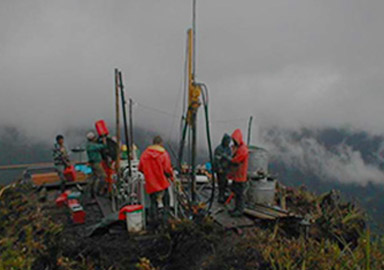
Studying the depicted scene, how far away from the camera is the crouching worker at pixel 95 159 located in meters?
8.71

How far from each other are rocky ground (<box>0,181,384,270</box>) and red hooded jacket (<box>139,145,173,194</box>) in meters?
0.98

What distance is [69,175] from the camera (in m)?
10.5

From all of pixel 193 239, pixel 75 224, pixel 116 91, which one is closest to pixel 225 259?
pixel 193 239

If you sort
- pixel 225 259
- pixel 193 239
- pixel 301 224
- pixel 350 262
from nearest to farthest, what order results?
pixel 350 262, pixel 225 259, pixel 193 239, pixel 301 224

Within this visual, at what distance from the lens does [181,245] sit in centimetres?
609

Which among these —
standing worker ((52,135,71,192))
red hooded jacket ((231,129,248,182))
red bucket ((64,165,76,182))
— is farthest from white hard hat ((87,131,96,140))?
red hooded jacket ((231,129,248,182))

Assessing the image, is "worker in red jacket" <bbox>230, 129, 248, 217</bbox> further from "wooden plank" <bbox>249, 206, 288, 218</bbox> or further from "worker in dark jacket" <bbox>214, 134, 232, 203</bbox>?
"wooden plank" <bbox>249, 206, 288, 218</bbox>

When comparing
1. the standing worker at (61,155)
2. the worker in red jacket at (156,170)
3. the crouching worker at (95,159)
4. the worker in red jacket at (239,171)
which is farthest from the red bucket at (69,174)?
the worker in red jacket at (239,171)

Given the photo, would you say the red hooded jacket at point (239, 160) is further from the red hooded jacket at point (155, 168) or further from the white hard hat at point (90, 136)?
the white hard hat at point (90, 136)

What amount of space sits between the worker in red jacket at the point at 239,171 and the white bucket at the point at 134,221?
91.5 inches

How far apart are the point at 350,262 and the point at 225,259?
191 cm

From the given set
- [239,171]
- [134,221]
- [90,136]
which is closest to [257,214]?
[239,171]

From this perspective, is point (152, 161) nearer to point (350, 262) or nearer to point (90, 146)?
point (90, 146)

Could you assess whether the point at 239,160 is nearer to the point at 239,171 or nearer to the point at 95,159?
the point at 239,171
